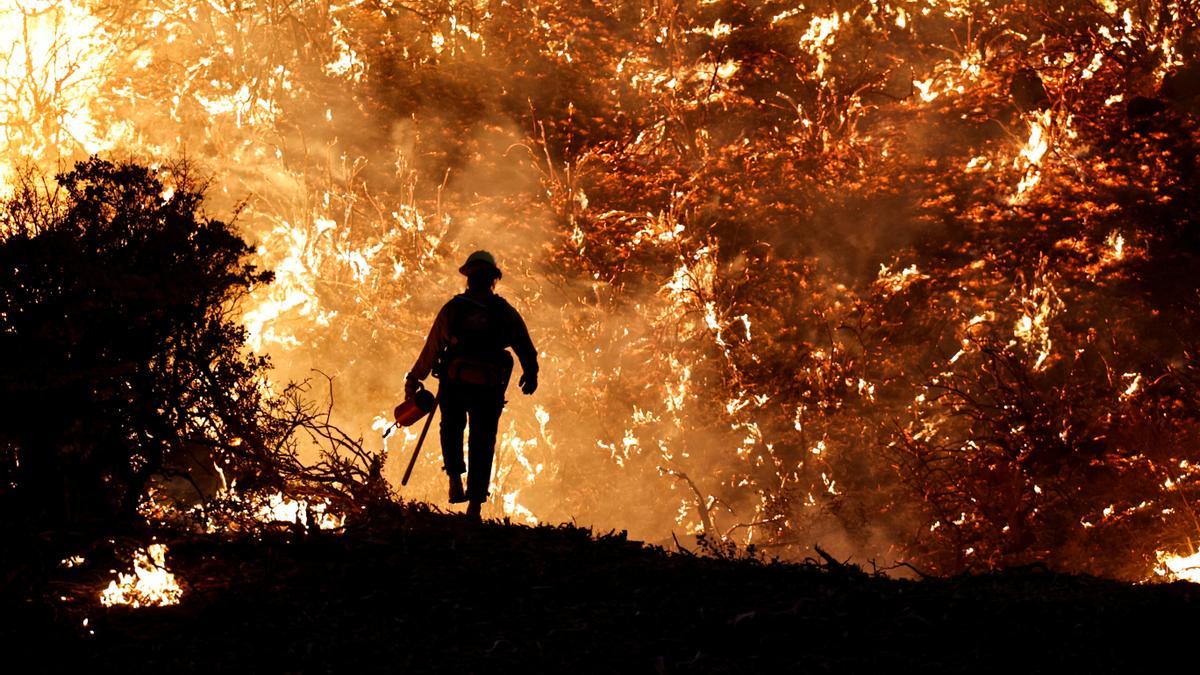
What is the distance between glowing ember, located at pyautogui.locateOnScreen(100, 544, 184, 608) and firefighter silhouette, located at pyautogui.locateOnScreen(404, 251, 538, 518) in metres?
2.70

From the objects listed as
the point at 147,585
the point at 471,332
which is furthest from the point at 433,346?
the point at 147,585

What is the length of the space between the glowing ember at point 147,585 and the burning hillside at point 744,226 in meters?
7.53

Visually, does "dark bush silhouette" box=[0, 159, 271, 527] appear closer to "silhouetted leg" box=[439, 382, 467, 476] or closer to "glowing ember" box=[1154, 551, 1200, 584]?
"silhouetted leg" box=[439, 382, 467, 476]

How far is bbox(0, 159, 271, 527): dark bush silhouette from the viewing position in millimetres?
4750

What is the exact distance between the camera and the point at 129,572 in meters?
4.70

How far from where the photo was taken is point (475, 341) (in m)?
7.43

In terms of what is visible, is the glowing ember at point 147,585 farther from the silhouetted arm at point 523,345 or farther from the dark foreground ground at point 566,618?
the silhouetted arm at point 523,345

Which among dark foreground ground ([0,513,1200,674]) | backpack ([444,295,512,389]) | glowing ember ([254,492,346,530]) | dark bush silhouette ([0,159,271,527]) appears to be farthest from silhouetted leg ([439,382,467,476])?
Result: dark foreground ground ([0,513,1200,674])

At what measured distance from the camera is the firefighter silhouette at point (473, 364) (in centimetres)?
740

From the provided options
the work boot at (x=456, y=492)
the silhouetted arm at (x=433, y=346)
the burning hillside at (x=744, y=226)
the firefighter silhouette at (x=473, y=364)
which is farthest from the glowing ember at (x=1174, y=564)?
the silhouetted arm at (x=433, y=346)

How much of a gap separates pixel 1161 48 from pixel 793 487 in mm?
6680

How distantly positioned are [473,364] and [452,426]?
1.58 ft

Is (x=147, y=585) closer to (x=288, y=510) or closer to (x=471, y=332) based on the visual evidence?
(x=288, y=510)

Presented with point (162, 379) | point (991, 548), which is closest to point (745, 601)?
point (162, 379)
